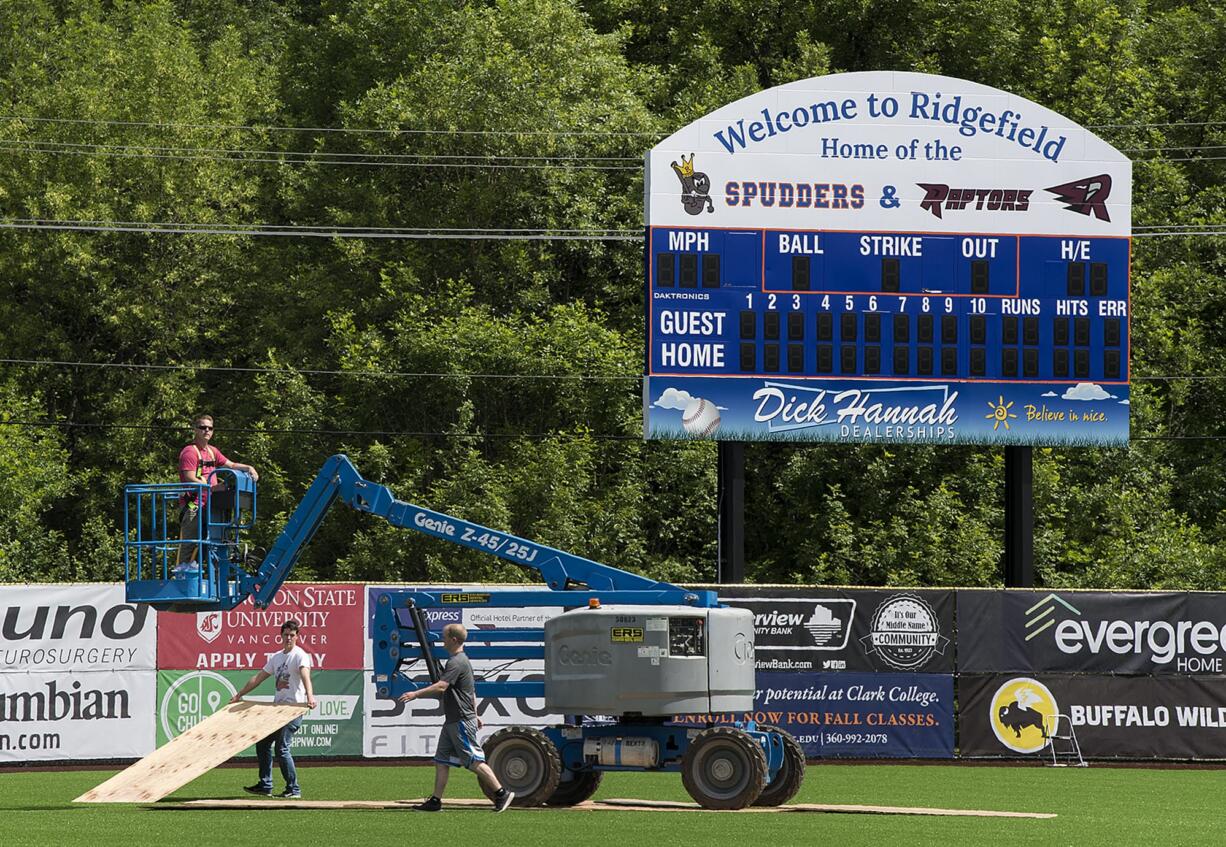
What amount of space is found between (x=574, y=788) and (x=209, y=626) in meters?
7.59

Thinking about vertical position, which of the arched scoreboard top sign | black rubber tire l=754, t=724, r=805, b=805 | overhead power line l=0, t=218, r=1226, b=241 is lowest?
black rubber tire l=754, t=724, r=805, b=805

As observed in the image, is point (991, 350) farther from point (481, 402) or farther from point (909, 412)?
point (481, 402)

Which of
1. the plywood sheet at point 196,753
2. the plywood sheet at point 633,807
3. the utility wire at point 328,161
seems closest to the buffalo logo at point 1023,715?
the plywood sheet at point 633,807

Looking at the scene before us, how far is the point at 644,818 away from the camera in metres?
16.9

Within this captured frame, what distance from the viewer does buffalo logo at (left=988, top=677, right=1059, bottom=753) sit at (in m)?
25.3

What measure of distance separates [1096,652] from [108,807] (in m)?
13.4

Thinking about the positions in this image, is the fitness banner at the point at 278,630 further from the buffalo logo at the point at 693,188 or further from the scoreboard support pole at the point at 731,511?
the buffalo logo at the point at 693,188

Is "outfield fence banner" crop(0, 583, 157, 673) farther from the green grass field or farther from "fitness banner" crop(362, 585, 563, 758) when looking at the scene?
"fitness banner" crop(362, 585, 563, 758)

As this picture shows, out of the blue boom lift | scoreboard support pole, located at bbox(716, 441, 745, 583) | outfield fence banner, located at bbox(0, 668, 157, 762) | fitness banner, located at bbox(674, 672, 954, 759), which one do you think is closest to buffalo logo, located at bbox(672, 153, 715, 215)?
scoreboard support pole, located at bbox(716, 441, 745, 583)

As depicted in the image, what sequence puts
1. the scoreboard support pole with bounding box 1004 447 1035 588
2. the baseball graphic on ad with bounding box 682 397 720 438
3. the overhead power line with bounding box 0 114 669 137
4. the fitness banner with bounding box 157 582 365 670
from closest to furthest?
the fitness banner with bounding box 157 582 365 670 < the baseball graphic on ad with bounding box 682 397 720 438 < the scoreboard support pole with bounding box 1004 447 1035 588 < the overhead power line with bounding box 0 114 669 137

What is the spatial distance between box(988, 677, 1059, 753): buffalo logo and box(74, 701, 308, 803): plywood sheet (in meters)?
10.4

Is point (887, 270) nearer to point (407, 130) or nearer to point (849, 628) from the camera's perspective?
point (849, 628)

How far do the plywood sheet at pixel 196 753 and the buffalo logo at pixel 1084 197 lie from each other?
14.1 meters

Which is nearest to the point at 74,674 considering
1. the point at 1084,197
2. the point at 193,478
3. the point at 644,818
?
the point at 193,478
